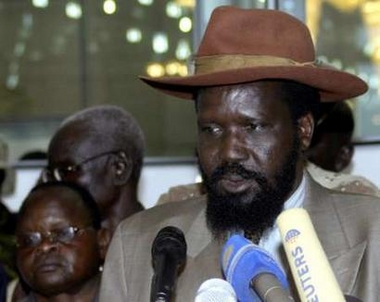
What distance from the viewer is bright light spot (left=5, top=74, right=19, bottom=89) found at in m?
8.31

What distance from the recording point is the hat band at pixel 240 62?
2.93 meters

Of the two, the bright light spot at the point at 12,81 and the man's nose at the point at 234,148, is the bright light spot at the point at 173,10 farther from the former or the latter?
the man's nose at the point at 234,148

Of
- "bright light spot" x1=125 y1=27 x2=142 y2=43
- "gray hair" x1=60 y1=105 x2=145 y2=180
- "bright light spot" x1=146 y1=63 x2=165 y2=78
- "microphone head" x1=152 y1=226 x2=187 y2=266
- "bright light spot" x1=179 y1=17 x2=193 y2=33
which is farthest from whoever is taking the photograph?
"bright light spot" x1=125 y1=27 x2=142 y2=43

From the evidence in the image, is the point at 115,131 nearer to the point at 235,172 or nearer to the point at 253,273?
the point at 235,172

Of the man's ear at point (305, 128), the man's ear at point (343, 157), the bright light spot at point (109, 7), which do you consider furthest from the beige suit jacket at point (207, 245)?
the bright light spot at point (109, 7)

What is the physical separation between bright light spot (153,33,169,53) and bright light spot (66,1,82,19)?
56 centimetres

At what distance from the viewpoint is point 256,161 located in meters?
2.89

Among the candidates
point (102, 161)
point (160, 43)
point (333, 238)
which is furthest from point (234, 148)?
point (160, 43)

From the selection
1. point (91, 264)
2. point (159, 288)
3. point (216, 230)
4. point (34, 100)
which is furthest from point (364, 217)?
point (34, 100)

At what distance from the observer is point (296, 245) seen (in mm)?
1997

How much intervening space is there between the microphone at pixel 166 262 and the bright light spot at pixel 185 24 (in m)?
4.97

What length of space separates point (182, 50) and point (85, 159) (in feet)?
10.3

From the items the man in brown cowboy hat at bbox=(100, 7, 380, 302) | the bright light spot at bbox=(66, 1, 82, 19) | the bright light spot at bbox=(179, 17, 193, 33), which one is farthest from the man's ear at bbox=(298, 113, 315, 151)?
the bright light spot at bbox=(66, 1, 82, 19)

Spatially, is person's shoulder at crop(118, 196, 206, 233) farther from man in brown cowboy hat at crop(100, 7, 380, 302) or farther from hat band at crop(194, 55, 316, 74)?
hat band at crop(194, 55, 316, 74)
